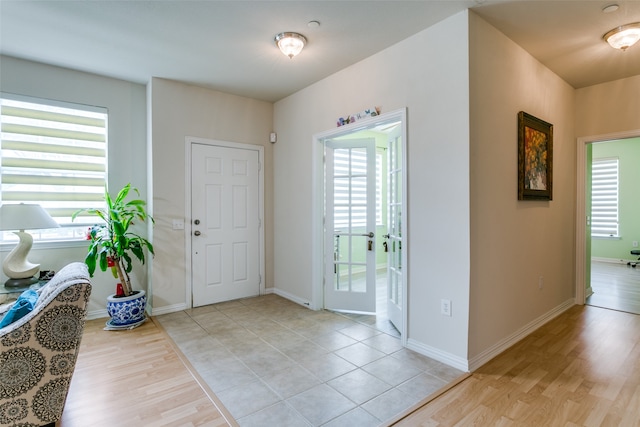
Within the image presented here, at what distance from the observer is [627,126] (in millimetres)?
3701

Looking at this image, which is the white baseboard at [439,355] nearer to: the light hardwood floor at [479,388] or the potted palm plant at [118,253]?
the light hardwood floor at [479,388]

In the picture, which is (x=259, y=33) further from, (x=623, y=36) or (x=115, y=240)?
(x=623, y=36)

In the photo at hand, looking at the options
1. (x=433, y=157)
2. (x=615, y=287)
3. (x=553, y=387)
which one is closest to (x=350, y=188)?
(x=433, y=157)

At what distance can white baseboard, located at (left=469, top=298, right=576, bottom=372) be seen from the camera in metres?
2.53

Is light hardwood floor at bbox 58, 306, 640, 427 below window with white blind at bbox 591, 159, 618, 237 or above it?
below

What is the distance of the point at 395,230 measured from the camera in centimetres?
335

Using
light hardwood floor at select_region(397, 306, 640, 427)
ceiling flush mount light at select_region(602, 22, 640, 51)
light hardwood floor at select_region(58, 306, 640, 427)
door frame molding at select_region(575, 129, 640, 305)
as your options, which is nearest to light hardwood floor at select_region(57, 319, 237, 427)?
light hardwood floor at select_region(58, 306, 640, 427)

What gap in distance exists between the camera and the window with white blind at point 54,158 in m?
3.26

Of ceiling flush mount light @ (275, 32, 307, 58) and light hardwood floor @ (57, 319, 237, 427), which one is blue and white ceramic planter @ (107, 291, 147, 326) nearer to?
light hardwood floor @ (57, 319, 237, 427)

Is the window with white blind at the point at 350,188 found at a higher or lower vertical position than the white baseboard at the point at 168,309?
higher

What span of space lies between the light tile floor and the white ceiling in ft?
8.88

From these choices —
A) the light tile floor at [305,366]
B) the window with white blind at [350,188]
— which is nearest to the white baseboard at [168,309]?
the light tile floor at [305,366]

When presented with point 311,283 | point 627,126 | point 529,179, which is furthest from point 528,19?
point 311,283

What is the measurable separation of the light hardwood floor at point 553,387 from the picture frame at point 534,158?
1350 mm
